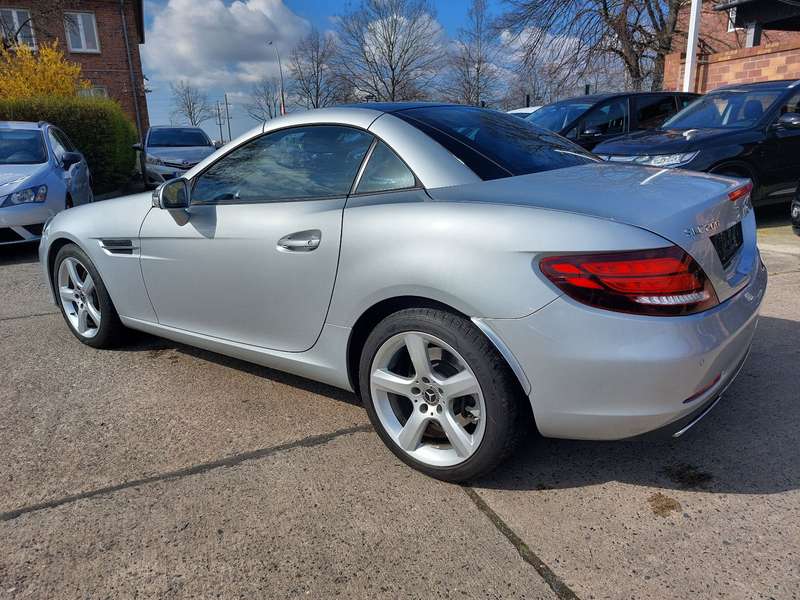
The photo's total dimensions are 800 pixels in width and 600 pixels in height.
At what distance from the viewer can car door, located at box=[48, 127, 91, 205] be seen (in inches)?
297

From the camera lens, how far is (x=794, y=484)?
7.30 ft

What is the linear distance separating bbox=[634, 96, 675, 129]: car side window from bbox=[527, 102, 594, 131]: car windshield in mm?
818

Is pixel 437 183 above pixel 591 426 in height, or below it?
above

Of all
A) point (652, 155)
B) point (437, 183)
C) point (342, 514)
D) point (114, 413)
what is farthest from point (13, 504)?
point (652, 155)

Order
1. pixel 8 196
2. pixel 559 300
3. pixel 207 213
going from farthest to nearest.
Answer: pixel 8 196 → pixel 207 213 → pixel 559 300

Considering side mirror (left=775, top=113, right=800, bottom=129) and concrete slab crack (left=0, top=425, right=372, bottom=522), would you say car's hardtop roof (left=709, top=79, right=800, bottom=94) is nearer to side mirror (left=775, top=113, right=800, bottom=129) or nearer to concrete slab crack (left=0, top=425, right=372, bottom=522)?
side mirror (left=775, top=113, right=800, bottom=129)

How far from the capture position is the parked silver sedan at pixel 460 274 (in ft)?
6.24

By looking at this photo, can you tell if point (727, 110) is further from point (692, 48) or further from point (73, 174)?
point (73, 174)

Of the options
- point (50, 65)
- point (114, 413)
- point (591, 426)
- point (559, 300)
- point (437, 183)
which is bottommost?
point (114, 413)

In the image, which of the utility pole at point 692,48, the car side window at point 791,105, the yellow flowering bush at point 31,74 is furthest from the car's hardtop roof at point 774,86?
the yellow flowering bush at point 31,74

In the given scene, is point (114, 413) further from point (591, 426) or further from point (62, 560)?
point (591, 426)

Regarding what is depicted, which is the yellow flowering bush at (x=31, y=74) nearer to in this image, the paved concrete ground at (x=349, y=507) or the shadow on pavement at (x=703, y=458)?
the paved concrete ground at (x=349, y=507)

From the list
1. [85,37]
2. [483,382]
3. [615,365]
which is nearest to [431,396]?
[483,382]

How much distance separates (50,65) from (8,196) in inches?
443
